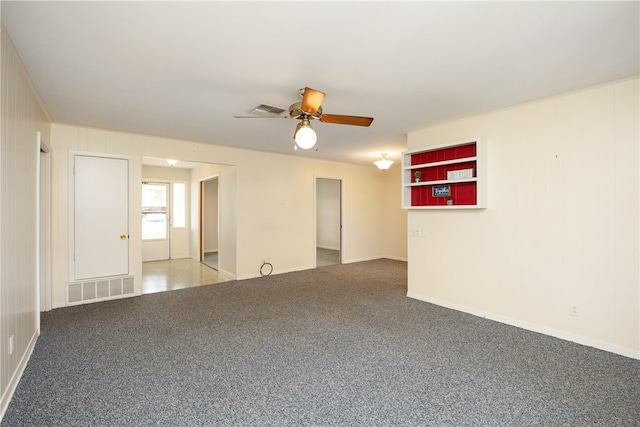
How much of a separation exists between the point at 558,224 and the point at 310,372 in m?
2.87

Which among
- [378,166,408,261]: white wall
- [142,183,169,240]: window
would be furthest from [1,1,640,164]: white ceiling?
[142,183,169,240]: window

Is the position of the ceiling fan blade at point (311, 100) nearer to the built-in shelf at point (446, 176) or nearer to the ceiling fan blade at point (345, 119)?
the ceiling fan blade at point (345, 119)

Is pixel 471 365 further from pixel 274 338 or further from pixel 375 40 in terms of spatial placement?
pixel 375 40

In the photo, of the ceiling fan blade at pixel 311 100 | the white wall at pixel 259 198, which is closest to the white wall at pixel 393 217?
the white wall at pixel 259 198

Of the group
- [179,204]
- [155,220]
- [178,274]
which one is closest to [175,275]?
[178,274]

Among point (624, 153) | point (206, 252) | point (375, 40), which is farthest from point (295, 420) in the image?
point (206, 252)

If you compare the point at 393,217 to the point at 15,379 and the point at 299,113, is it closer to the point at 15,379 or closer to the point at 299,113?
the point at 299,113

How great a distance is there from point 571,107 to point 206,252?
8.51 metres

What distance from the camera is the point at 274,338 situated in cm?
310

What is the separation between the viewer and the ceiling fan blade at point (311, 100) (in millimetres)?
2430

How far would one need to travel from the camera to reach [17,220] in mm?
2340

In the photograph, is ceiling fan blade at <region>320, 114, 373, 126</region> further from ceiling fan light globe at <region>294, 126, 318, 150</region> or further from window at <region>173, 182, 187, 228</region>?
window at <region>173, 182, 187, 228</region>

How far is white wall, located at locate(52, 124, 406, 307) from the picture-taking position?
4160 mm

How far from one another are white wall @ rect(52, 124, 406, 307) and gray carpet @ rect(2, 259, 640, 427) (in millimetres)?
1742
